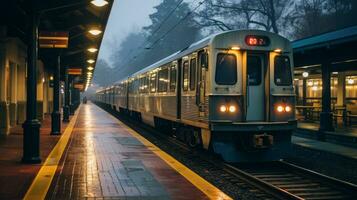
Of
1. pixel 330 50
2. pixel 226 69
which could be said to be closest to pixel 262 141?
pixel 226 69

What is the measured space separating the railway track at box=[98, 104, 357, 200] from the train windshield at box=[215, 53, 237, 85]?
198 cm

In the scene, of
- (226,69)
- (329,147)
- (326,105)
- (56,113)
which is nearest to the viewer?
(226,69)

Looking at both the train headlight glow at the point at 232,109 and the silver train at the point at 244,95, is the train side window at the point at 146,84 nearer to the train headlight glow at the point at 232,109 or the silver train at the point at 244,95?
the silver train at the point at 244,95

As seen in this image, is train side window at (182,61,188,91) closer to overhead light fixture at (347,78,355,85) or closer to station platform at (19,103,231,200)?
station platform at (19,103,231,200)

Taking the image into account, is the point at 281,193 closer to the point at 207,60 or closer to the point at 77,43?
the point at 207,60

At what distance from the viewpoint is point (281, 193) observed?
880 cm

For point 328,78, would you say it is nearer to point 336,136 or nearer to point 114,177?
point 336,136

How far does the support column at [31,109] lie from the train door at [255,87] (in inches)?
193

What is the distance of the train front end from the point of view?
11906mm

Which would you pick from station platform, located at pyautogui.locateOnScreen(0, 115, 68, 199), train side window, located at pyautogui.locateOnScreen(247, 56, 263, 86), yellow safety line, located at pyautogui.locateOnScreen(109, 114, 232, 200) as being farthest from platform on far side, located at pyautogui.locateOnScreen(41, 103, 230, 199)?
train side window, located at pyautogui.locateOnScreen(247, 56, 263, 86)

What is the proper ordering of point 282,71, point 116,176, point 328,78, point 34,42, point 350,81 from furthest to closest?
point 350,81 < point 328,78 < point 282,71 < point 34,42 < point 116,176

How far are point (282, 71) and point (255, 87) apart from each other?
84cm

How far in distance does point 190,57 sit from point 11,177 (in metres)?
6.23

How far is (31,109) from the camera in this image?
11148 millimetres
